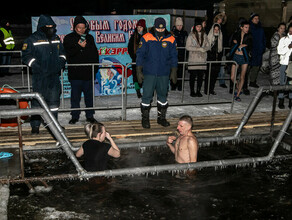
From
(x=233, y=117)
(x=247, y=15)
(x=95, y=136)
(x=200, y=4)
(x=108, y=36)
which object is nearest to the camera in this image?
(x=95, y=136)

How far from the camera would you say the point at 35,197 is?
199 inches

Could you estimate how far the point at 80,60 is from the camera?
8023 mm

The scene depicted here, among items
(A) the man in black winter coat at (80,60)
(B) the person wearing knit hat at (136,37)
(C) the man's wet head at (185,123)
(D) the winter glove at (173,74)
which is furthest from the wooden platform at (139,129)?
(B) the person wearing knit hat at (136,37)

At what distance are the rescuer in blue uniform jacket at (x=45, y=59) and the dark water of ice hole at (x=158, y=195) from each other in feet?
3.98

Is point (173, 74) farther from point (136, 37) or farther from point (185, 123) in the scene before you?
point (136, 37)

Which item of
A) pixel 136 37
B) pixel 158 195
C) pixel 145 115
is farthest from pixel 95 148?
pixel 136 37

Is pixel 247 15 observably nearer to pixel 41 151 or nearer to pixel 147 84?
pixel 147 84

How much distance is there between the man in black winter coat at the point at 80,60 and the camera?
7.75 meters

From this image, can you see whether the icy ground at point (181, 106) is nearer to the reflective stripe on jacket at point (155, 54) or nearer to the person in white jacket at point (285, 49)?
the person in white jacket at point (285, 49)

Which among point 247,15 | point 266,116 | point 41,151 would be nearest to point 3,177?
point 41,151

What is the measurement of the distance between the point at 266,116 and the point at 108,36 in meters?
4.50

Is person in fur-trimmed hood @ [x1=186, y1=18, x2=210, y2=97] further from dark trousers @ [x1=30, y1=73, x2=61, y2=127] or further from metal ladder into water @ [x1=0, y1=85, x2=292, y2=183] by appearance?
dark trousers @ [x1=30, y1=73, x2=61, y2=127]

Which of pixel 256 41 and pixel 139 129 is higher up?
pixel 256 41

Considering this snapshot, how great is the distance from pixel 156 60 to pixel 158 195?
9.64 ft
